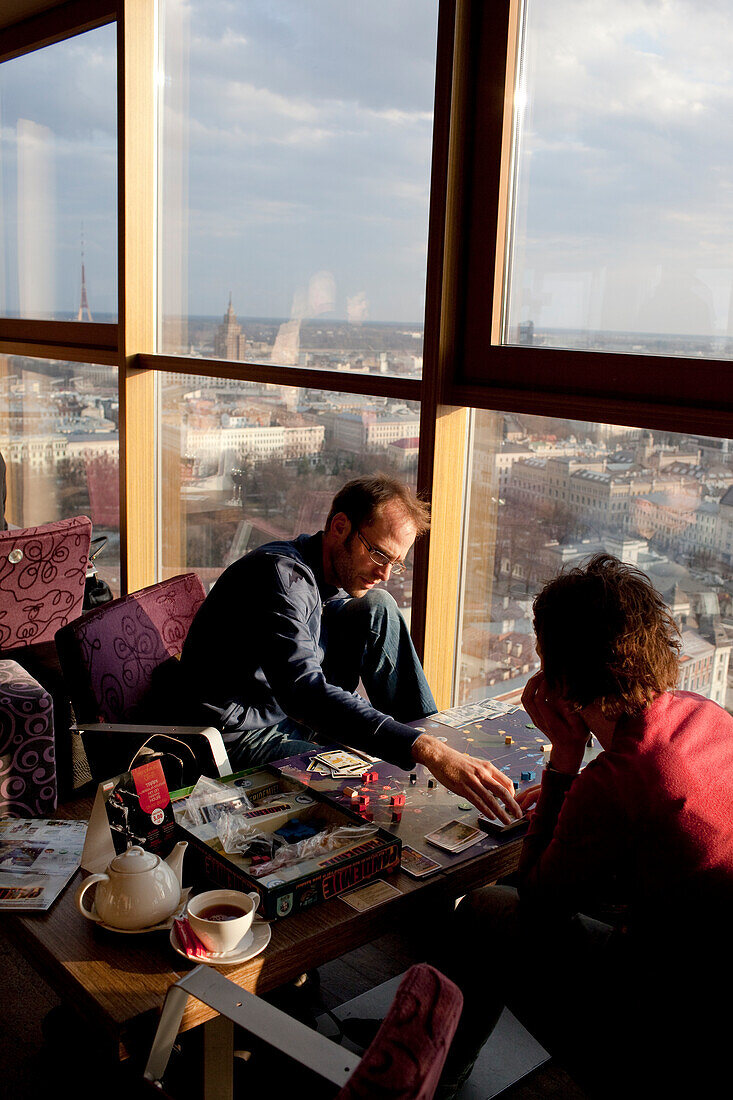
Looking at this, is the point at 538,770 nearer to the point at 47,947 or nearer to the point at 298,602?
the point at 298,602

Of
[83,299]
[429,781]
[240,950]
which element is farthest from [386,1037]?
[83,299]

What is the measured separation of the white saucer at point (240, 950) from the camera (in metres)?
1.27

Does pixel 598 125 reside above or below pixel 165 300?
above

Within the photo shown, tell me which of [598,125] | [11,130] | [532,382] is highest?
[11,130]

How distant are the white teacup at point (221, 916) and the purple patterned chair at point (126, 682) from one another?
1.62 feet

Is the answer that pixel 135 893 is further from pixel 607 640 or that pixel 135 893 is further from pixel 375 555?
pixel 375 555

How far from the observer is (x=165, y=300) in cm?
371

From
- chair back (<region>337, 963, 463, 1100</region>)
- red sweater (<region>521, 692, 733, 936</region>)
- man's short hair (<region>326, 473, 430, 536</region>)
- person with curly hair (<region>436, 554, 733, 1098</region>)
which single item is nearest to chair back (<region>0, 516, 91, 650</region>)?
man's short hair (<region>326, 473, 430, 536</region>)

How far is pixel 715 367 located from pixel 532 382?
1.64 ft

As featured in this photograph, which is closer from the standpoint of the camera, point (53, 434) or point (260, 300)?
point (260, 300)

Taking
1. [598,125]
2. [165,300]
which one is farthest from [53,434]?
[598,125]

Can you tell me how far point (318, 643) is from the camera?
2.36 m

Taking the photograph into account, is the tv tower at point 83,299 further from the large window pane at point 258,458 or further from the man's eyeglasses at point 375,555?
the man's eyeglasses at point 375,555

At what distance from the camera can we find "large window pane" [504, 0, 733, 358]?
1999 millimetres
